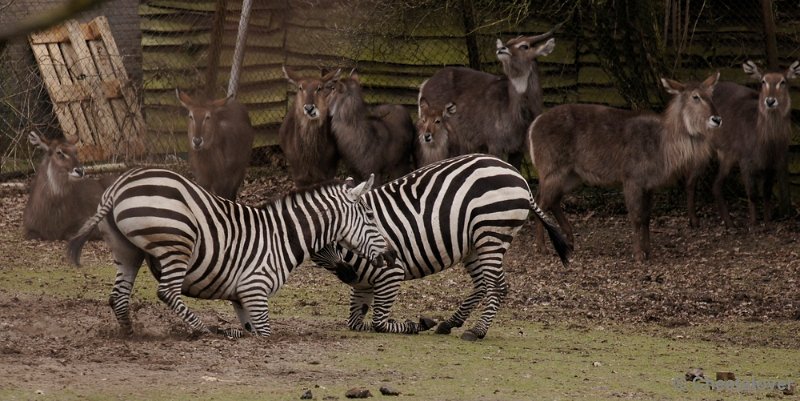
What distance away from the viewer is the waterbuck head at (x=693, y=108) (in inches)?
436

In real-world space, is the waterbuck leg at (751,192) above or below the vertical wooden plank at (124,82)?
below

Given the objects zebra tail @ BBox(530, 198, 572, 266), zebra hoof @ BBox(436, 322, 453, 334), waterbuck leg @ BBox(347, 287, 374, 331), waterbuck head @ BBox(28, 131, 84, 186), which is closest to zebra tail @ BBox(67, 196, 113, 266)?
waterbuck leg @ BBox(347, 287, 374, 331)

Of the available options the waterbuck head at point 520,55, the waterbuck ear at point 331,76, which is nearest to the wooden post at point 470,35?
the waterbuck head at point 520,55

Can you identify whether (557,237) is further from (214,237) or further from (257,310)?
(214,237)

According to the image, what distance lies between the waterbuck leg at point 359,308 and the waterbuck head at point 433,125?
462cm

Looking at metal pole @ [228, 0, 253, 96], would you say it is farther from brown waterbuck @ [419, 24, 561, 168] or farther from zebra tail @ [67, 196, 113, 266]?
zebra tail @ [67, 196, 113, 266]

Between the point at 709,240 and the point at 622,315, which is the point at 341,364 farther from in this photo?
the point at 709,240

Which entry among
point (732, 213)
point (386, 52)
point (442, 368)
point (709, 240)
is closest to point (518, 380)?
point (442, 368)

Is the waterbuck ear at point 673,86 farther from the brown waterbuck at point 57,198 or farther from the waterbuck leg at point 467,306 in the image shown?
the brown waterbuck at point 57,198

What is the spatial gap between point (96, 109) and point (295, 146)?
2.92 meters

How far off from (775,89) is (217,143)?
5.18m

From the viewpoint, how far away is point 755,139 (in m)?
11.8

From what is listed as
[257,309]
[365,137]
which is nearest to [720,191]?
[365,137]

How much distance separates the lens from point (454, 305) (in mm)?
8656
